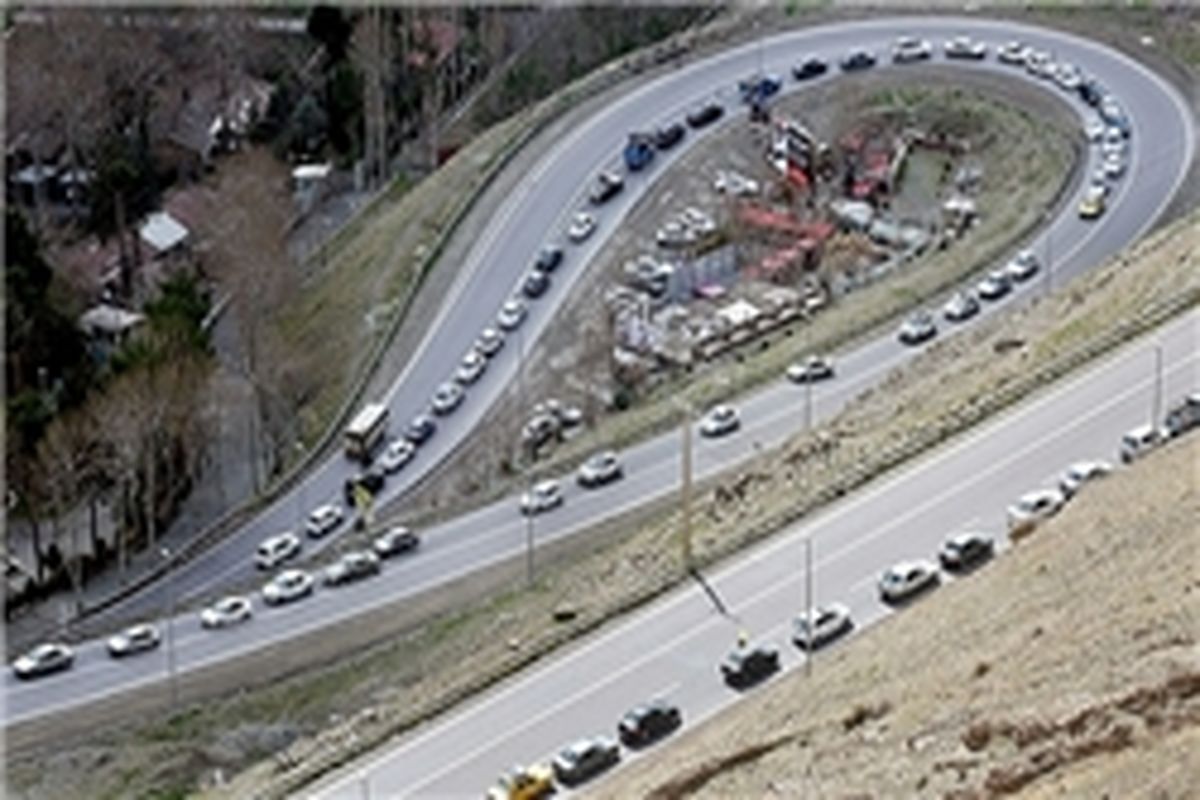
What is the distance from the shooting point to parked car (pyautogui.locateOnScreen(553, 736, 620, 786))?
40.1m

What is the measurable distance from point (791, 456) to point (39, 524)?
1904 cm

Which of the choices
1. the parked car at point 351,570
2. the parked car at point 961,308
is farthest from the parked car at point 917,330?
the parked car at point 351,570

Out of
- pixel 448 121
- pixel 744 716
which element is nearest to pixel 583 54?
pixel 448 121

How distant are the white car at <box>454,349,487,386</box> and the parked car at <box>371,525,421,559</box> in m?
12.6

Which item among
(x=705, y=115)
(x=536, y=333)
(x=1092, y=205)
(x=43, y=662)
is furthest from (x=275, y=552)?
(x=705, y=115)

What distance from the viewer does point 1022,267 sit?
68812 millimetres

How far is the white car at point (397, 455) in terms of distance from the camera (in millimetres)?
62938

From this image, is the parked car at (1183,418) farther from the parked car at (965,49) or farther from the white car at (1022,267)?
the parked car at (965,49)

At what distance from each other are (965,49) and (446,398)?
30.1 meters

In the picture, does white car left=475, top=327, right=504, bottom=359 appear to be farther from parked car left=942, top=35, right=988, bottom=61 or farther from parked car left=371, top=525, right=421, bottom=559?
parked car left=942, top=35, right=988, bottom=61

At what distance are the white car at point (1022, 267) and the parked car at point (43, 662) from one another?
100 feet

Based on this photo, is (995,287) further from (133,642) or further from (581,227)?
(133,642)

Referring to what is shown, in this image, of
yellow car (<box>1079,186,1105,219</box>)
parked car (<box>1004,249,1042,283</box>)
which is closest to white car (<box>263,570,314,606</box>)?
parked car (<box>1004,249,1042,283</box>)

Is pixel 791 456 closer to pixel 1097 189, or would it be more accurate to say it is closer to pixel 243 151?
pixel 1097 189
